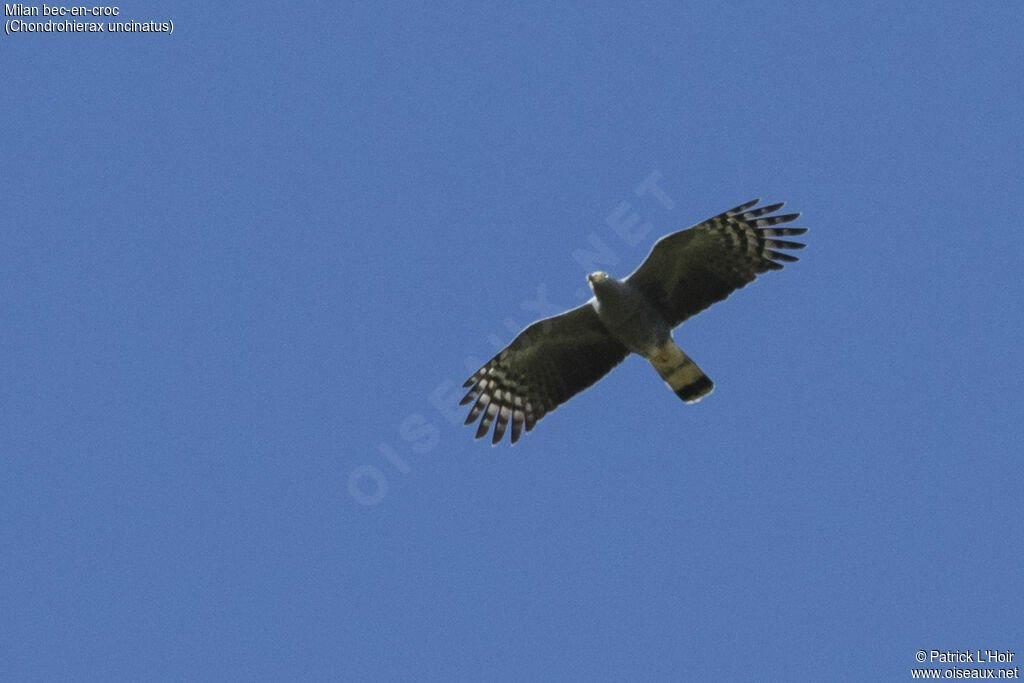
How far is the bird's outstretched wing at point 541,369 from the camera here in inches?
470

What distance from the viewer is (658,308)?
11727 millimetres

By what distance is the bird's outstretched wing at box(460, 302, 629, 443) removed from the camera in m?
11.9

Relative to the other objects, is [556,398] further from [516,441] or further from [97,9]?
[97,9]

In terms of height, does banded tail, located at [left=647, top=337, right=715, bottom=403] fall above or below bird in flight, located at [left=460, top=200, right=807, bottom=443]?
below

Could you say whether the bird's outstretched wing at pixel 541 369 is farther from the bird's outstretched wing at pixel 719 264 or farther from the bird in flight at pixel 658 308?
the bird's outstretched wing at pixel 719 264

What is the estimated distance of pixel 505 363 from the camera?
1239 cm

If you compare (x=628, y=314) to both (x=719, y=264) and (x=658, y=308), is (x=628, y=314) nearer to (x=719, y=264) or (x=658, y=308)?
(x=658, y=308)

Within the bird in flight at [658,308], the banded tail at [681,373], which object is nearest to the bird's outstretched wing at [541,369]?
the bird in flight at [658,308]

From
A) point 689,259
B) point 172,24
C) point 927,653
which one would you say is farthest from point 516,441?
point 172,24

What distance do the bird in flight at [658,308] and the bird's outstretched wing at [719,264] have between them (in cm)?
1

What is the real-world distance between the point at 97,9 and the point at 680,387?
323 inches

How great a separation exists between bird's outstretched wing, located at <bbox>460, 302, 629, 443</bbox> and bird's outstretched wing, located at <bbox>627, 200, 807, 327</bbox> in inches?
28.2

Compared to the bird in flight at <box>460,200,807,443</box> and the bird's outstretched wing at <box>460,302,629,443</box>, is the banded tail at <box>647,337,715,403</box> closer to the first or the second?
the bird in flight at <box>460,200,807,443</box>

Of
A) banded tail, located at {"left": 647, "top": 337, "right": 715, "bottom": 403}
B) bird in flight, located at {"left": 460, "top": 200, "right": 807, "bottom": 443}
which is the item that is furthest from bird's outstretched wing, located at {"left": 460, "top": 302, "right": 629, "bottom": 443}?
banded tail, located at {"left": 647, "top": 337, "right": 715, "bottom": 403}
